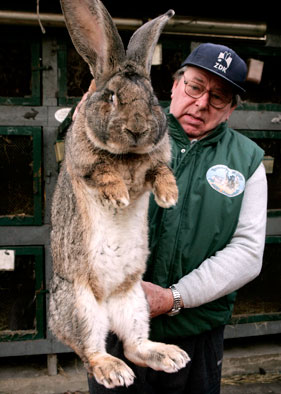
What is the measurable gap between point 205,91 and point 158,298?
1.03m

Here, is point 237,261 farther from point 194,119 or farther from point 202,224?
point 194,119

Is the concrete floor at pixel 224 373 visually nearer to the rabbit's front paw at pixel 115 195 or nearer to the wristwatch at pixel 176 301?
the wristwatch at pixel 176 301

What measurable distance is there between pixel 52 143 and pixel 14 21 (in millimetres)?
945

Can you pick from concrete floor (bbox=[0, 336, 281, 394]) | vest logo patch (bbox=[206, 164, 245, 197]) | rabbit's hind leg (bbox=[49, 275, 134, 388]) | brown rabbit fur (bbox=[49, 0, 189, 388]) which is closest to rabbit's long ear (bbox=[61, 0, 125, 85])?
brown rabbit fur (bbox=[49, 0, 189, 388])

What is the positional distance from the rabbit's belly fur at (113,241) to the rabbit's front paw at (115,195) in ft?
0.81

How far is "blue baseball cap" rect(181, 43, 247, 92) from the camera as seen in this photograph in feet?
6.38

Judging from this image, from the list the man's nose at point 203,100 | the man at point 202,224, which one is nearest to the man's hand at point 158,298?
the man at point 202,224

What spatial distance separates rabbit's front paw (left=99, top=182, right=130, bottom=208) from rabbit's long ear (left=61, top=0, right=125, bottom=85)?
1.35ft

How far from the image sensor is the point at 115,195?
144 cm

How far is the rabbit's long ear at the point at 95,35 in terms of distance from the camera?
141 centimetres

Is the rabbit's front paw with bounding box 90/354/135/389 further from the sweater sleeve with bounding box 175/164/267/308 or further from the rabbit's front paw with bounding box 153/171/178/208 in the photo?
the rabbit's front paw with bounding box 153/171/178/208

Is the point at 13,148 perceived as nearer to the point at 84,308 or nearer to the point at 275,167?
the point at 84,308

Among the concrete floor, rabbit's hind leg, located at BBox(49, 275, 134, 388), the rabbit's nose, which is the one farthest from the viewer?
the concrete floor

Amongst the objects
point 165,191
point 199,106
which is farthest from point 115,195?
point 199,106
